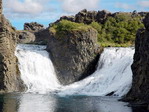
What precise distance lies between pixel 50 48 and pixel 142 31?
29.8 metres

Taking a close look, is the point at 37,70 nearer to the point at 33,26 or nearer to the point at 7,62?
the point at 7,62

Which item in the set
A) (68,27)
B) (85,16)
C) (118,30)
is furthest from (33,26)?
(68,27)

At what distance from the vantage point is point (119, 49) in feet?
282

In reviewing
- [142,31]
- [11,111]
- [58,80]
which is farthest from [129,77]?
[11,111]

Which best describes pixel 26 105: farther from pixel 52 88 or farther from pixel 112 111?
pixel 52 88

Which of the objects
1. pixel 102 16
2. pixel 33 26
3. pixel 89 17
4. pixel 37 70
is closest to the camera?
pixel 37 70

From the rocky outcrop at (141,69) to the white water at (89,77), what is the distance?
6720 millimetres

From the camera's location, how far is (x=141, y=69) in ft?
196

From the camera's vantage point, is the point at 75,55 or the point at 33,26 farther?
the point at 33,26

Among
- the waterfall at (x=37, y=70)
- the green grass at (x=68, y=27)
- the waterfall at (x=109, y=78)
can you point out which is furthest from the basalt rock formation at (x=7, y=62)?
the green grass at (x=68, y=27)

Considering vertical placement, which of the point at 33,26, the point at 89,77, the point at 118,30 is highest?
the point at 33,26

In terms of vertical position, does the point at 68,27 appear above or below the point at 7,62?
above

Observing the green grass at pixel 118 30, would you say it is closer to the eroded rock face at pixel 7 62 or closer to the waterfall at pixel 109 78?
the waterfall at pixel 109 78

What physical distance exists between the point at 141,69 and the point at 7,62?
26203 mm
